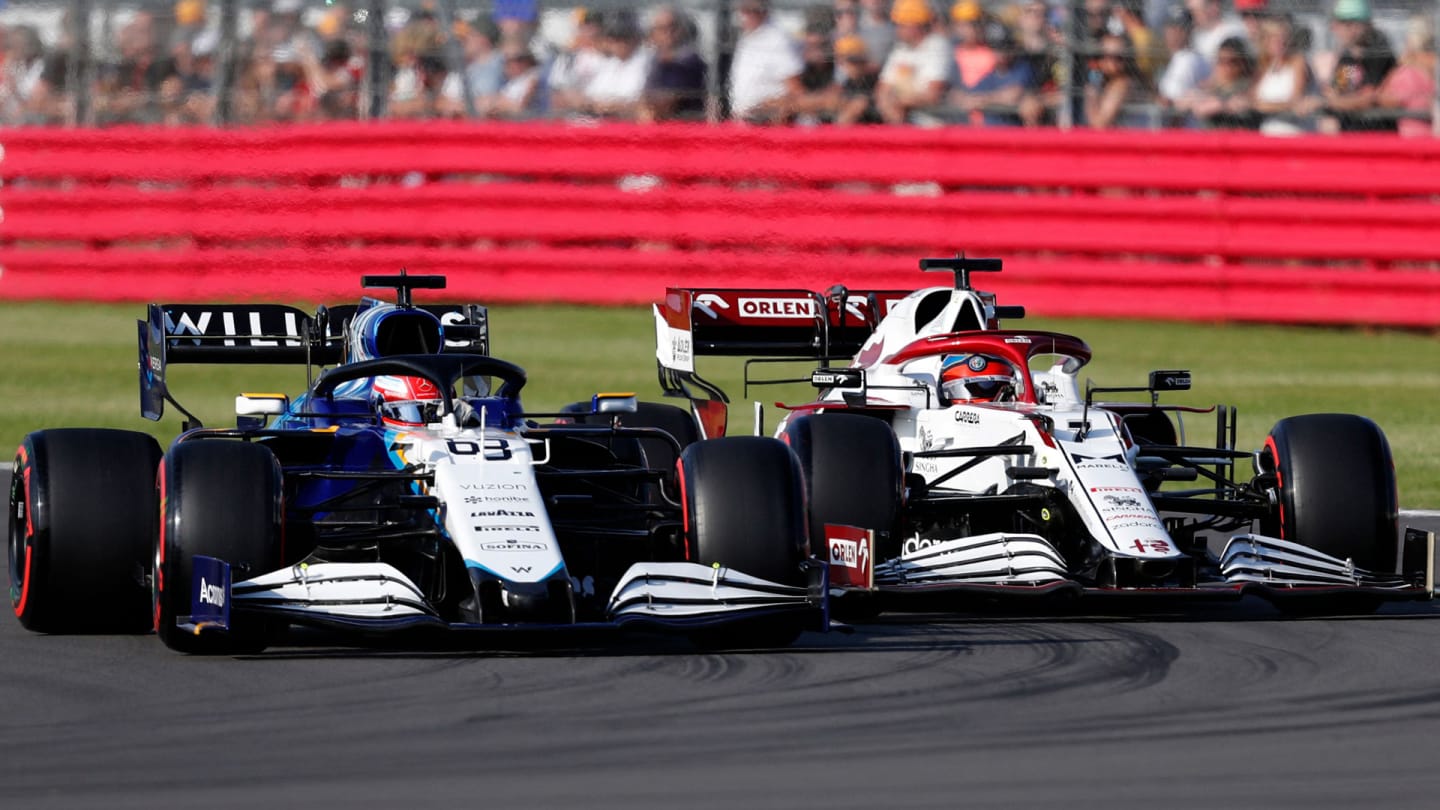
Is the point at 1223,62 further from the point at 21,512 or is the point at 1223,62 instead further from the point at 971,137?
the point at 21,512

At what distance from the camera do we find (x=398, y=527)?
30.6ft

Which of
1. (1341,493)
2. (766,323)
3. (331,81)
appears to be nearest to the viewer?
(1341,493)

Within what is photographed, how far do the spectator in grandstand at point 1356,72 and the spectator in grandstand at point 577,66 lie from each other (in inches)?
237

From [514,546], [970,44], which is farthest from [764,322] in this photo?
[970,44]

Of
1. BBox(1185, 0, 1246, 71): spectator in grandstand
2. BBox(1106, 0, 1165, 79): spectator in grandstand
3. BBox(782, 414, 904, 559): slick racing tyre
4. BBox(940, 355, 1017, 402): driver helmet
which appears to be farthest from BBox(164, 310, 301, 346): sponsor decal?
BBox(1185, 0, 1246, 71): spectator in grandstand

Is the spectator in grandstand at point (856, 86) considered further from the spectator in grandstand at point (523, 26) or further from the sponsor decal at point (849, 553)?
the sponsor decal at point (849, 553)

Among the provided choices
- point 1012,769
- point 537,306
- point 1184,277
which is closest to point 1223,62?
point 1184,277

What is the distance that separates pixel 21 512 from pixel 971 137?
42.1 ft

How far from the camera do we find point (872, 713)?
7.82 metres

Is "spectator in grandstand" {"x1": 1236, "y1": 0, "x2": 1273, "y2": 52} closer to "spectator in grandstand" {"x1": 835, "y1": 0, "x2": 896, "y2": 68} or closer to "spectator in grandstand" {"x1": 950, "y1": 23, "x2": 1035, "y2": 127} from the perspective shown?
"spectator in grandstand" {"x1": 950, "y1": 23, "x2": 1035, "y2": 127}

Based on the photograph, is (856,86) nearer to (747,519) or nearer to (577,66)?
(577,66)

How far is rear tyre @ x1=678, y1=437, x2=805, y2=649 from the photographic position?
9.12 meters

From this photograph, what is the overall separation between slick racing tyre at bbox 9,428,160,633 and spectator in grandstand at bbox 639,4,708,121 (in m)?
13.3

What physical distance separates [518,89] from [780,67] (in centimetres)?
237
